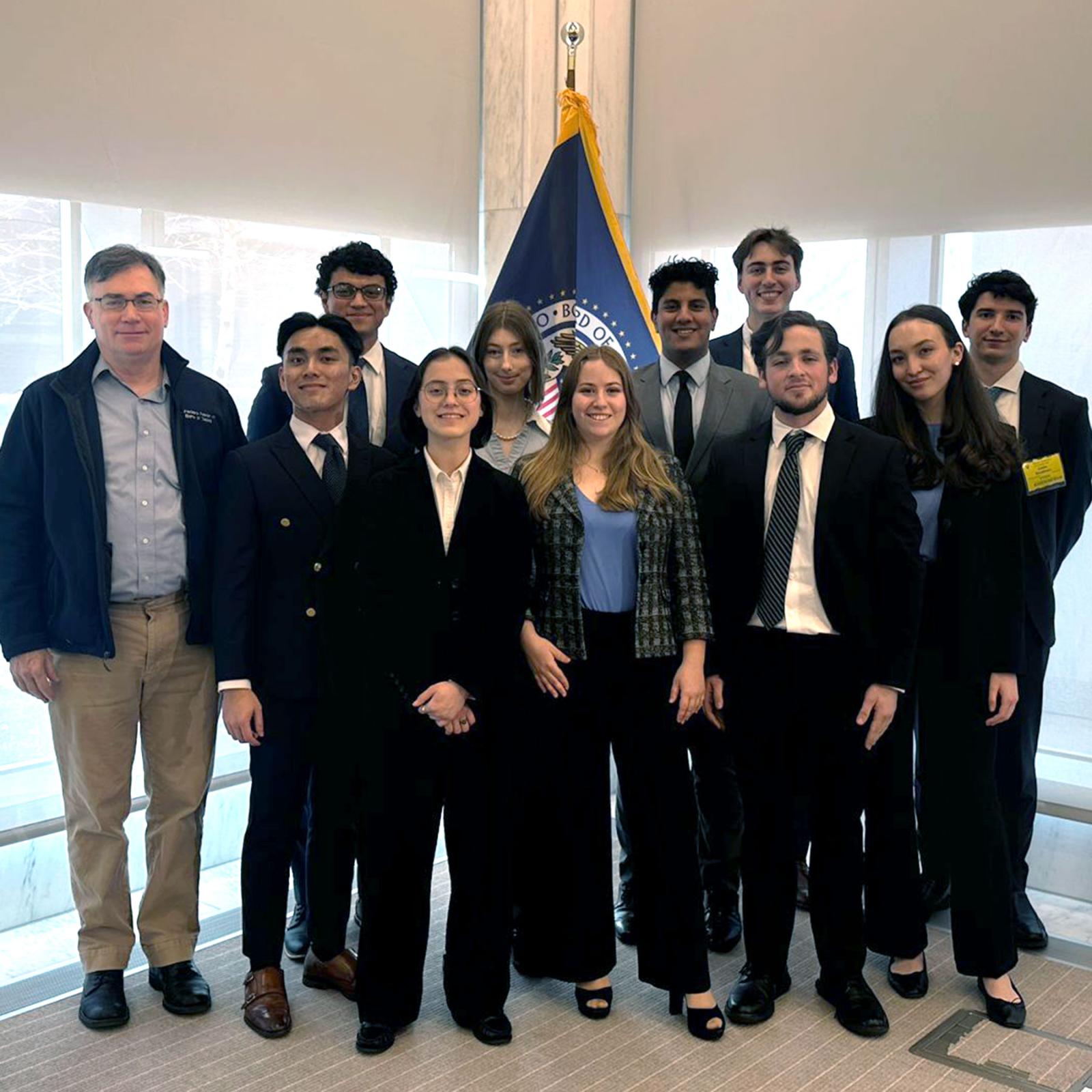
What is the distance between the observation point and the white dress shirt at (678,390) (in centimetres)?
330

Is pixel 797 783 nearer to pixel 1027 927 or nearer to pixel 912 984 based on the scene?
pixel 912 984

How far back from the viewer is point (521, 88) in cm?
454

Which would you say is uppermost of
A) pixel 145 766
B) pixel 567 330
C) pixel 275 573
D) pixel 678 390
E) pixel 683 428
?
pixel 567 330

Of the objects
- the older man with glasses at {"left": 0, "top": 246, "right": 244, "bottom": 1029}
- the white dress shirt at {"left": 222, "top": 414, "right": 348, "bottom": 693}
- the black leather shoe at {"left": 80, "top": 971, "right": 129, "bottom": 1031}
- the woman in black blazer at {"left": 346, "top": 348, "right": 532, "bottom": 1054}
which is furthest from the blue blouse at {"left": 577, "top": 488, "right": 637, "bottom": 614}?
the black leather shoe at {"left": 80, "top": 971, "right": 129, "bottom": 1031}

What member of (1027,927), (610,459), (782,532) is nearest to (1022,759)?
(1027,927)

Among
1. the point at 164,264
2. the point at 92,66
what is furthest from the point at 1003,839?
the point at 92,66

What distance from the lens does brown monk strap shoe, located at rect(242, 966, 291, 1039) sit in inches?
110

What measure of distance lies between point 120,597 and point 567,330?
6.50 feet

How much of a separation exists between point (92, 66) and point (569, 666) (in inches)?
89.1

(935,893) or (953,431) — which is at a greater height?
(953,431)

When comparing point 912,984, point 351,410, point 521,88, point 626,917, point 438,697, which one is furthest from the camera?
Answer: point 521,88

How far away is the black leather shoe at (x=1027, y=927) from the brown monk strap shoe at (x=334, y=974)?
179 cm

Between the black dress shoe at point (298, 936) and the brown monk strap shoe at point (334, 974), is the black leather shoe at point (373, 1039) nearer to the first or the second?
the brown monk strap shoe at point (334, 974)

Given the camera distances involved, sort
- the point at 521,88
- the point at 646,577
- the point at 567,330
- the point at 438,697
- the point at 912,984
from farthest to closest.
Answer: the point at 521,88 < the point at 567,330 < the point at 912,984 < the point at 646,577 < the point at 438,697
